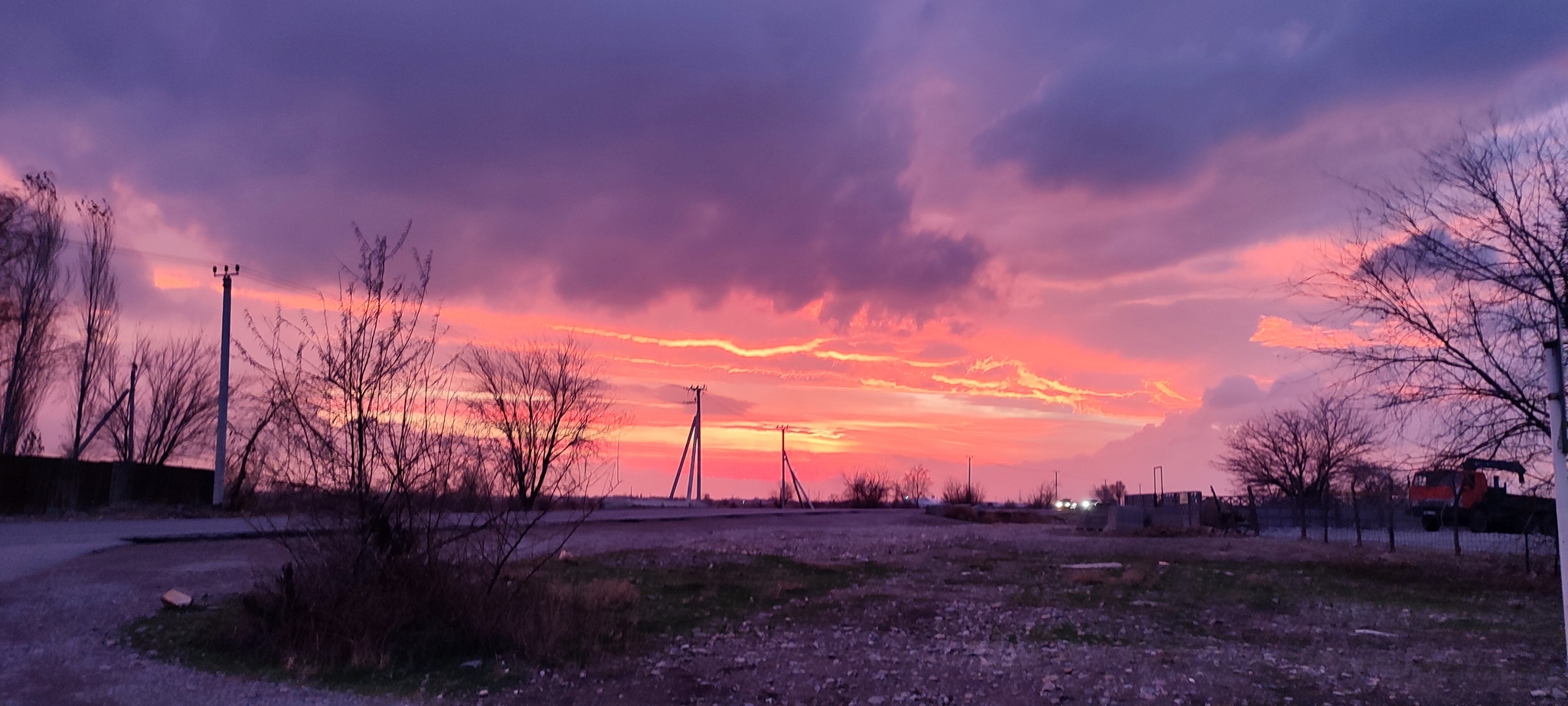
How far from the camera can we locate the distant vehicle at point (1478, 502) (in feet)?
57.0

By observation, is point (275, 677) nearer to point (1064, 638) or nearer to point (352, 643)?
point (352, 643)

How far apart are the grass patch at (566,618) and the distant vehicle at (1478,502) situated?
1022 cm

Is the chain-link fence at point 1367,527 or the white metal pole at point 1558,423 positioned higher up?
the white metal pole at point 1558,423

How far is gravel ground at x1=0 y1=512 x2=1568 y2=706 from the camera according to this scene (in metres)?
8.42

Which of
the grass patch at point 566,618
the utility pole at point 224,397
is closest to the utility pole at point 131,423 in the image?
the utility pole at point 224,397

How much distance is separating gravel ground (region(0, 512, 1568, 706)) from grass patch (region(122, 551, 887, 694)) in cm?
31

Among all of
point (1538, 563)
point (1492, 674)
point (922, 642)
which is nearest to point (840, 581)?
point (922, 642)

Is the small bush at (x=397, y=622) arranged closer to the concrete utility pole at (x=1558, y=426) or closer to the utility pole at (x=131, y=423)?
the concrete utility pole at (x=1558, y=426)

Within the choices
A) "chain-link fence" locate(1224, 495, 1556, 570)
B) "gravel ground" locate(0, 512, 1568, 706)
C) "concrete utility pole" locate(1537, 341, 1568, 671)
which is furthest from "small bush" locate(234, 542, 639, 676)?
"chain-link fence" locate(1224, 495, 1556, 570)

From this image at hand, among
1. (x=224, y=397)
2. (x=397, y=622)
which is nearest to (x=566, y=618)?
(x=397, y=622)

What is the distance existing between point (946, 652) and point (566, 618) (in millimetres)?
3838

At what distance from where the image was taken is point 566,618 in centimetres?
1057

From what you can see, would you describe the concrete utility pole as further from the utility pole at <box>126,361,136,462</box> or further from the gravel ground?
the utility pole at <box>126,361,136,462</box>

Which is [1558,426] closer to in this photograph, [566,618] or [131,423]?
[566,618]
